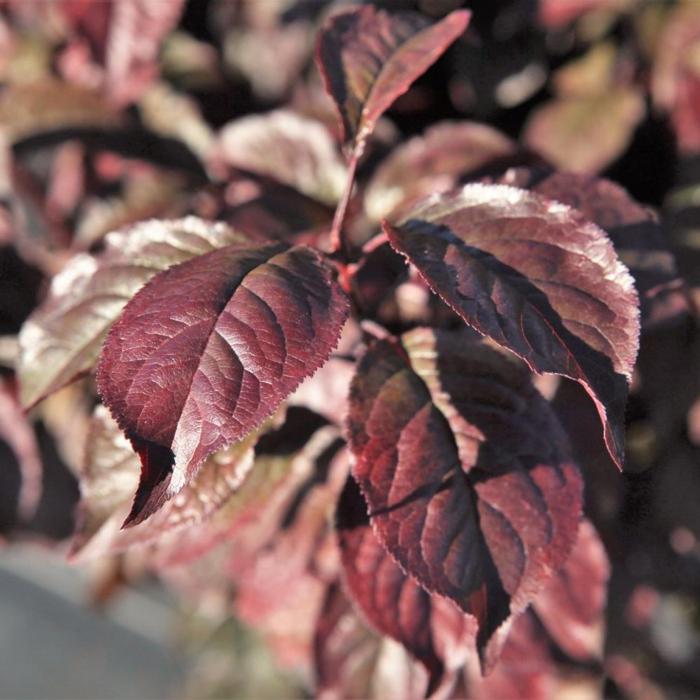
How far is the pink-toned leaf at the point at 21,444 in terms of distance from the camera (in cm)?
142

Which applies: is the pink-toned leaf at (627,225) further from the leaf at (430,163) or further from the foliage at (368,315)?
the leaf at (430,163)

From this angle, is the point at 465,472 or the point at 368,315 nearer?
the point at 465,472

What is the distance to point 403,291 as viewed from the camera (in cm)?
119

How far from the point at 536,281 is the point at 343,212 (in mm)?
233

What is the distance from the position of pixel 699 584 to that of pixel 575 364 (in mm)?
902

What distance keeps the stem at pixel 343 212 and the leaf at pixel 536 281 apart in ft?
0.25

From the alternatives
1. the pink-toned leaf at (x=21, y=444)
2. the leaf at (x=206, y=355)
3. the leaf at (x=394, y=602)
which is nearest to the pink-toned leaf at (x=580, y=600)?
the leaf at (x=394, y=602)

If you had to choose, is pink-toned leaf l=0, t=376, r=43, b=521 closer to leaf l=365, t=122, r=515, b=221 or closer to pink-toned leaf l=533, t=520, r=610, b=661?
leaf l=365, t=122, r=515, b=221

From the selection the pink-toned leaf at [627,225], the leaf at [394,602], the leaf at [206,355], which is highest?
the leaf at [206,355]

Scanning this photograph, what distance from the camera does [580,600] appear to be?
1.17 m

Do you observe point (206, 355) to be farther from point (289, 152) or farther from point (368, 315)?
point (289, 152)

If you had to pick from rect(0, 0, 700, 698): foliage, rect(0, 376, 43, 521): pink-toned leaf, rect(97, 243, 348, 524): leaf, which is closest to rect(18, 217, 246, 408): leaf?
rect(0, 0, 700, 698): foliage

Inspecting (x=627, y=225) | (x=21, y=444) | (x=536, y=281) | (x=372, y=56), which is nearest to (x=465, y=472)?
(x=536, y=281)

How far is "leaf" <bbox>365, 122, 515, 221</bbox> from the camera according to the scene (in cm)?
121
